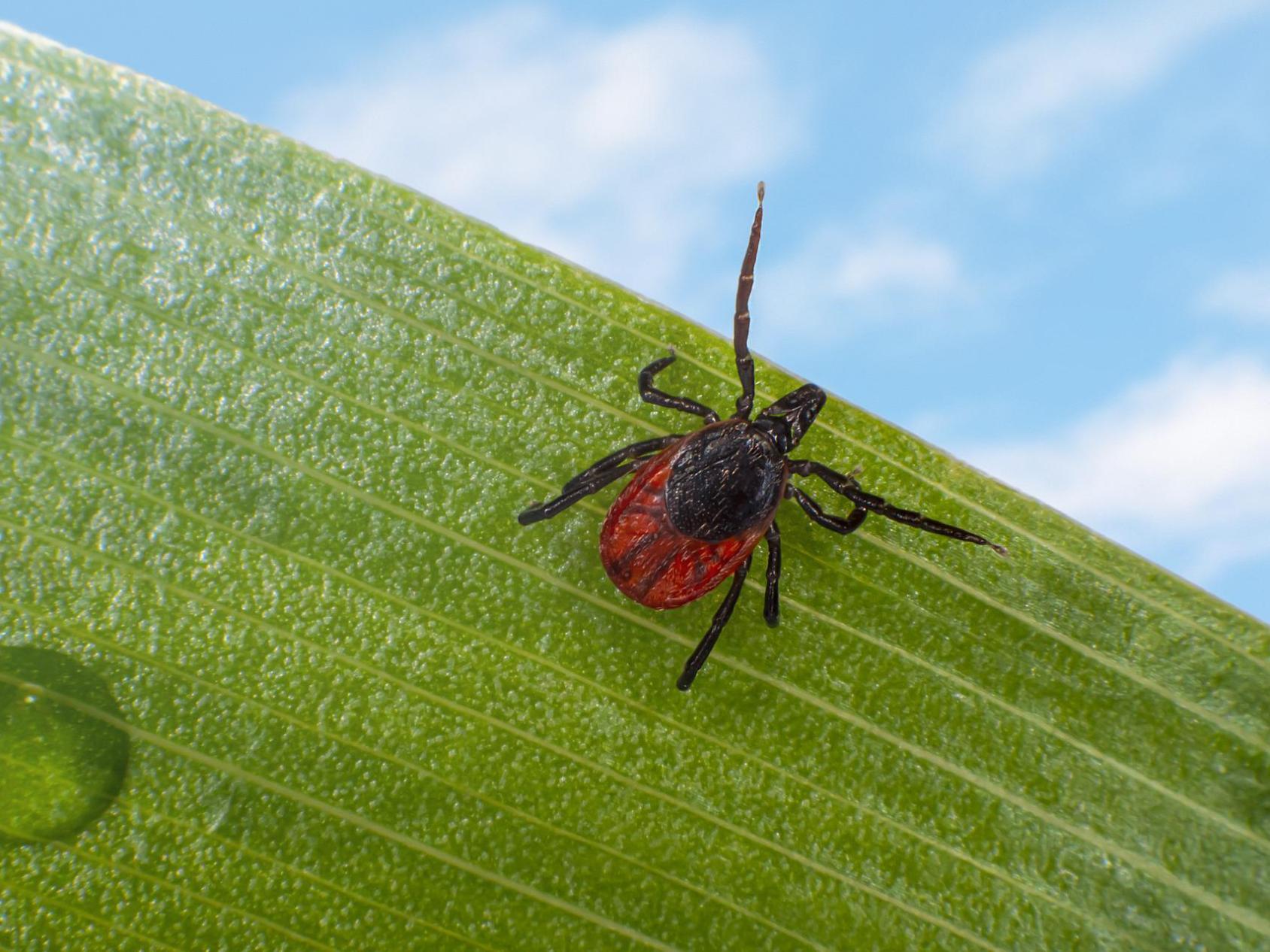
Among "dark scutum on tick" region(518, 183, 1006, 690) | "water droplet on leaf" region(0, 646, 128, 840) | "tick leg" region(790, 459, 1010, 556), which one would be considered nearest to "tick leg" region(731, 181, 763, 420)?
"dark scutum on tick" region(518, 183, 1006, 690)

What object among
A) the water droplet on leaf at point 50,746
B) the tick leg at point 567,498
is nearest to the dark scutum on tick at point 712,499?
the tick leg at point 567,498

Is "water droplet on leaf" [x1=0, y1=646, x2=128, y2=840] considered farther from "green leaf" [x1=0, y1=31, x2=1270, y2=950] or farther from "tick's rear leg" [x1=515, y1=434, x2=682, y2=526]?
"tick's rear leg" [x1=515, y1=434, x2=682, y2=526]

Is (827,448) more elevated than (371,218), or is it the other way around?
(827,448)

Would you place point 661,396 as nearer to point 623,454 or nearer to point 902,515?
point 623,454

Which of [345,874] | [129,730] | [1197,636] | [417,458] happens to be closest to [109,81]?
[417,458]

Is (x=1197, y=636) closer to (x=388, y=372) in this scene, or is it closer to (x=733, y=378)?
(x=733, y=378)

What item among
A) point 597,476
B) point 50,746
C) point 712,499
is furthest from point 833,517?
point 50,746
